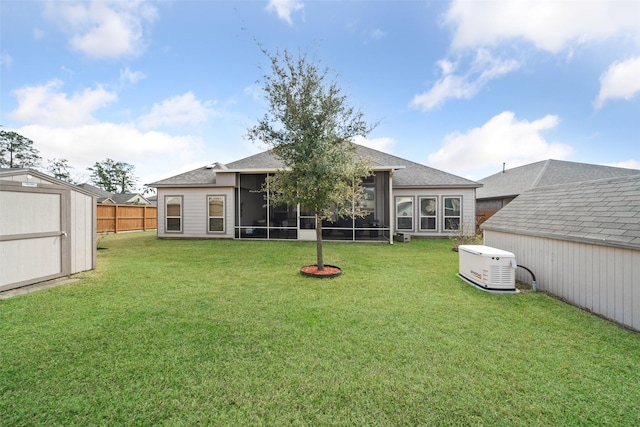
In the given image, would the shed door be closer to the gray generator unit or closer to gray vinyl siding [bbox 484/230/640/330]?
the gray generator unit

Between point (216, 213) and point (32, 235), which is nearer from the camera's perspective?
point (32, 235)

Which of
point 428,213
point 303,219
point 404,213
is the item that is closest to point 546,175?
point 428,213

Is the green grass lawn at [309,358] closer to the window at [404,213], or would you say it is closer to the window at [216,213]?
the window at [216,213]

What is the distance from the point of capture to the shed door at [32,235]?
14.8ft

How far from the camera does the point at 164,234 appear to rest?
41.9 ft

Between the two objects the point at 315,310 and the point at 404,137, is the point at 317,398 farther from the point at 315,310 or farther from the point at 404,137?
the point at 404,137

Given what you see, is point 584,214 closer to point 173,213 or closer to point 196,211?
point 196,211

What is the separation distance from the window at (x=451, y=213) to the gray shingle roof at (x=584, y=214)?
650 cm

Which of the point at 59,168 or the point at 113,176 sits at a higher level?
the point at 59,168

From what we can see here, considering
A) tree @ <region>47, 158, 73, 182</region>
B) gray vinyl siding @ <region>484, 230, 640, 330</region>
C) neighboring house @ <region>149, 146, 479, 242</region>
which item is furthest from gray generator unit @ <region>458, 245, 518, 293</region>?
tree @ <region>47, 158, 73, 182</region>

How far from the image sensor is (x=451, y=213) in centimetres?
1295

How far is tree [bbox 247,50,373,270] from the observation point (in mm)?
5671

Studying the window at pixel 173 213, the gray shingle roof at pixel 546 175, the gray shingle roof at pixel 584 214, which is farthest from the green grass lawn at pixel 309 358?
the gray shingle roof at pixel 546 175

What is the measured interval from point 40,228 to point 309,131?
18.5 feet
